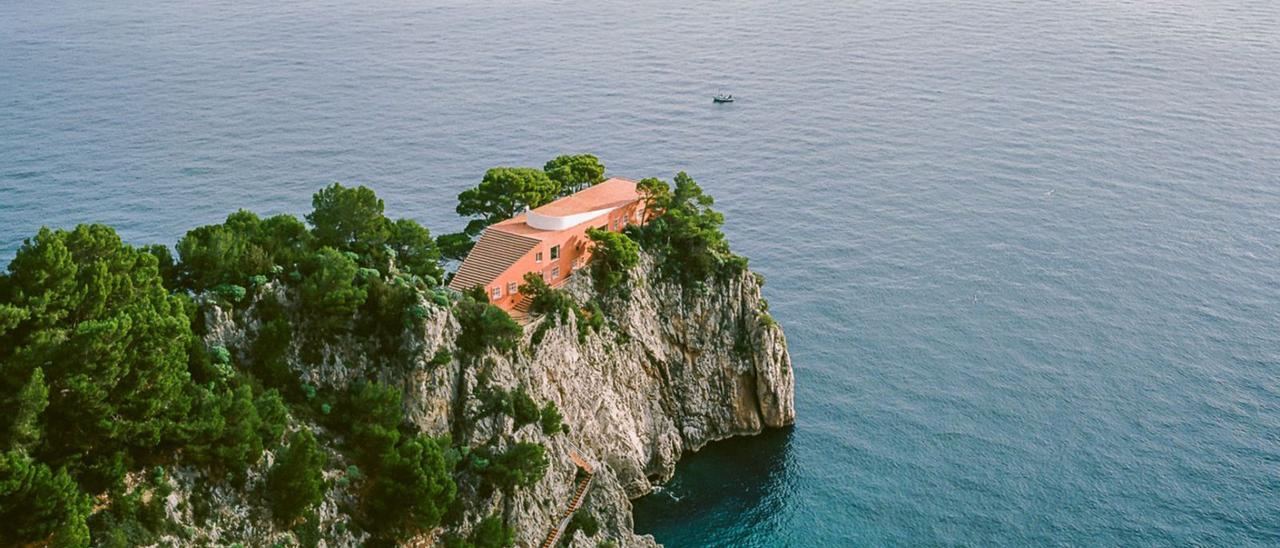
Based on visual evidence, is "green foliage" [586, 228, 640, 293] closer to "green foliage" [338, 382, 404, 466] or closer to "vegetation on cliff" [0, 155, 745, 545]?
"vegetation on cliff" [0, 155, 745, 545]

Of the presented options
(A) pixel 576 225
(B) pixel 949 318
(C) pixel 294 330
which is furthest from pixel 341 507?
(B) pixel 949 318

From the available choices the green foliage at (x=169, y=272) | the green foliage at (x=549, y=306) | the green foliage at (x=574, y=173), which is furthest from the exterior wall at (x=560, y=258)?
the green foliage at (x=169, y=272)

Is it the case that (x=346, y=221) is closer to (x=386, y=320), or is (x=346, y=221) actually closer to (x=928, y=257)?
(x=386, y=320)

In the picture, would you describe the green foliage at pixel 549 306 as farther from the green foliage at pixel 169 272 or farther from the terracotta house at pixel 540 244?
the green foliage at pixel 169 272

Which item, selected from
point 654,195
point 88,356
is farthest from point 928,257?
point 88,356

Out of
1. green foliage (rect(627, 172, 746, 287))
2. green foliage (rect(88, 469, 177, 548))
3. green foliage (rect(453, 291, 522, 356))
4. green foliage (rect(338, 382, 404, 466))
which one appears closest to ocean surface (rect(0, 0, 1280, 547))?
green foliage (rect(627, 172, 746, 287))

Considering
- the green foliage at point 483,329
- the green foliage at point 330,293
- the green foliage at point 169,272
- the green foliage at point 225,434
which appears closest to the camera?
the green foliage at point 225,434
